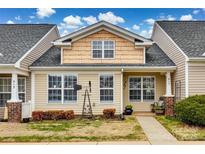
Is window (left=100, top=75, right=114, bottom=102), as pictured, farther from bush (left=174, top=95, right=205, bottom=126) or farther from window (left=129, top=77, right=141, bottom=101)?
bush (left=174, top=95, right=205, bottom=126)

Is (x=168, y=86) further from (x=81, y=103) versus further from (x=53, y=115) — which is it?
(x=53, y=115)

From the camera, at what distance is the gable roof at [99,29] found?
21297mm

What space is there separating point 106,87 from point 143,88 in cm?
287

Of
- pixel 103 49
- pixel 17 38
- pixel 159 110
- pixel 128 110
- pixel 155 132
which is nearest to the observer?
pixel 155 132

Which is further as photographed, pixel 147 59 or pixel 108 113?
pixel 147 59

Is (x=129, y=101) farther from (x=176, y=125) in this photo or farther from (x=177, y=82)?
(x=176, y=125)

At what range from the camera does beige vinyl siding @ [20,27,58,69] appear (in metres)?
20.4

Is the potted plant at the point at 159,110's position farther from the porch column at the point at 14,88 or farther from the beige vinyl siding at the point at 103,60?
the porch column at the point at 14,88

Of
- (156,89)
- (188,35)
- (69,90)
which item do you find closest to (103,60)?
(69,90)

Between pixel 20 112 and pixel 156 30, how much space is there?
12685 millimetres

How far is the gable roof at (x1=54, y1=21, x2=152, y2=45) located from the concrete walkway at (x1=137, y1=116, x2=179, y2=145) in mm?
Result: 4966

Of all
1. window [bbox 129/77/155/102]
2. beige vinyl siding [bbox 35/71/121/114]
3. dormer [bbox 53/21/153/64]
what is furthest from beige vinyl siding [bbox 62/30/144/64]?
window [bbox 129/77/155/102]

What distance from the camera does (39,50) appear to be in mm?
23031
